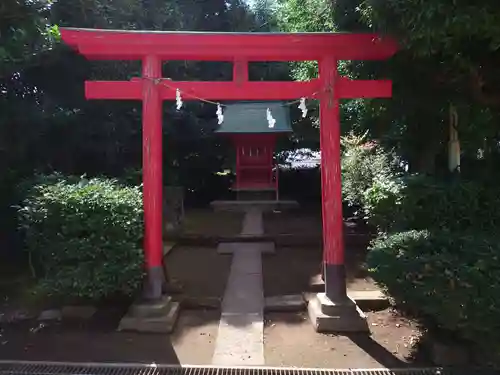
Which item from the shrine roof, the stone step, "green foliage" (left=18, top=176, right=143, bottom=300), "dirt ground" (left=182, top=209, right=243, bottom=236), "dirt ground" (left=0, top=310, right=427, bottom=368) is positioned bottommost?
"dirt ground" (left=0, top=310, right=427, bottom=368)

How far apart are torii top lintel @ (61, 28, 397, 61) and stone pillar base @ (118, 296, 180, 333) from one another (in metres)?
2.76

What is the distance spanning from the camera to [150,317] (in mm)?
5117

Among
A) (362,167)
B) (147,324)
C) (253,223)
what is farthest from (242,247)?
(147,324)

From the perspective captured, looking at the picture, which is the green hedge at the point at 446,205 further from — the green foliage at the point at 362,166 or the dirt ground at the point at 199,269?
the green foliage at the point at 362,166

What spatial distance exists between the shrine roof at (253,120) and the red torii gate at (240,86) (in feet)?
30.4

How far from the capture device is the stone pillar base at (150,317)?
501 centimetres

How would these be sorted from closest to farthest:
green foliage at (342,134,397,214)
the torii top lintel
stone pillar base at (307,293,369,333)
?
stone pillar base at (307,293,369,333), the torii top lintel, green foliage at (342,134,397,214)

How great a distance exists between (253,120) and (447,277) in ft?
42.5

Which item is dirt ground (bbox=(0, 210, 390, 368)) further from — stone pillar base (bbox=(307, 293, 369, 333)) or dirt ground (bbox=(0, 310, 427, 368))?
stone pillar base (bbox=(307, 293, 369, 333))

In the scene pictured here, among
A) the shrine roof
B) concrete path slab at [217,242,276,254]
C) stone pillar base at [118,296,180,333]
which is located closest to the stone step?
stone pillar base at [118,296,180,333]

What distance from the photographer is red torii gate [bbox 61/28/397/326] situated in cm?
523

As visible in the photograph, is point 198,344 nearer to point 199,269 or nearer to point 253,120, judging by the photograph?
point 199,269

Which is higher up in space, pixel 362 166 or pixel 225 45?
pixel 225 45

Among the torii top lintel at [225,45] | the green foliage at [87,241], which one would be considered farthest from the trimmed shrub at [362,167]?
the green foliage at [87,241]
